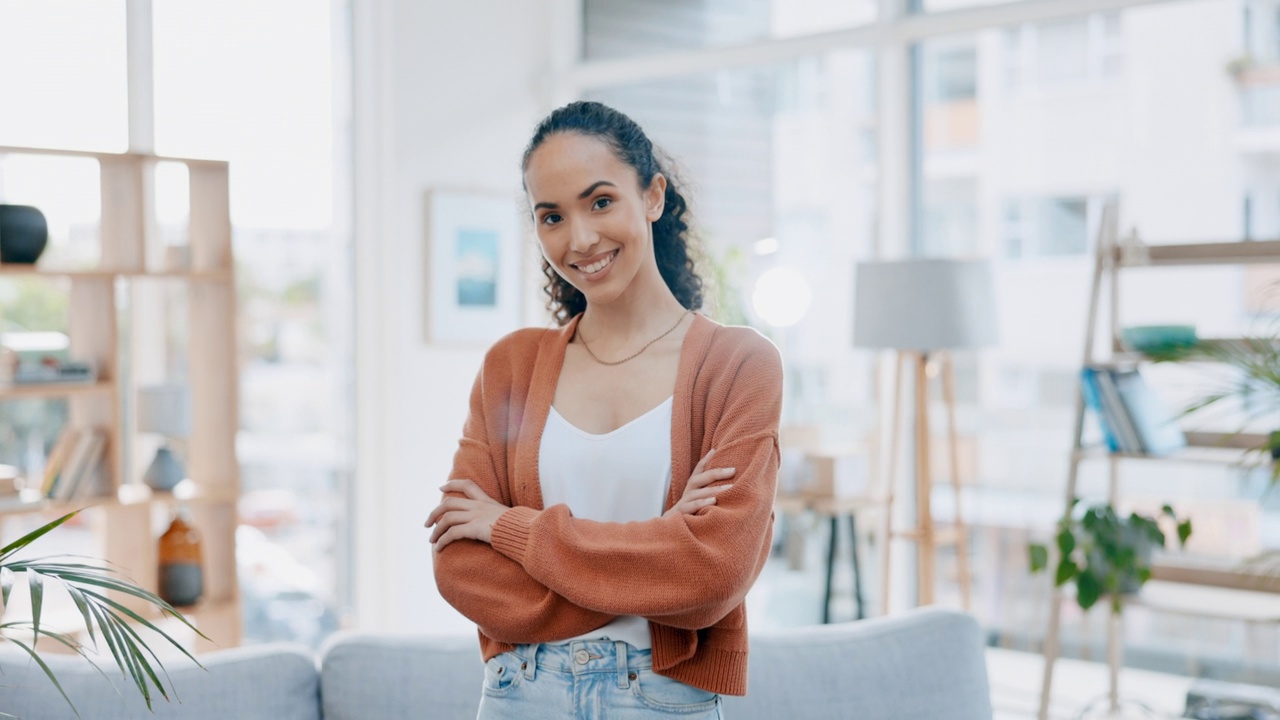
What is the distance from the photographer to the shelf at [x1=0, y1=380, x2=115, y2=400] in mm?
3043

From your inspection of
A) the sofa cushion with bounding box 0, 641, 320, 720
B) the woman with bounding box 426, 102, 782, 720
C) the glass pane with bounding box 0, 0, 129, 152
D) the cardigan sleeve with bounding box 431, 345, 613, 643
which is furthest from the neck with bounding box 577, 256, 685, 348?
the glass pane with bounding box 0, 0, 129, 152

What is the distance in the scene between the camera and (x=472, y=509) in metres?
1.52

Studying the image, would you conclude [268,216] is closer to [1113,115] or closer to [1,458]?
[1,458]

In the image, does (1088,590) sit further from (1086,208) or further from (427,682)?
(427,682)

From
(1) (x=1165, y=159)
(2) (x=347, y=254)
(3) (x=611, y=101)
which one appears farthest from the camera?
(3) (x=611, y=101)

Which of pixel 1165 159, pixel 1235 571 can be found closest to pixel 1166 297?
pixel 1165 159

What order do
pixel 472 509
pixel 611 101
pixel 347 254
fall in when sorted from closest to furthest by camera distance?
pixel 472 509
pixel 347 254
pixel 611 101

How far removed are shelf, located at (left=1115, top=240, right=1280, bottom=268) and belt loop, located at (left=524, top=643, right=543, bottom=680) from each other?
2.37 meters

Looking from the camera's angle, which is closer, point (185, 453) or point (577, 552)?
point (577, 552)

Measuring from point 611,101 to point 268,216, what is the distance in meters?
1.59

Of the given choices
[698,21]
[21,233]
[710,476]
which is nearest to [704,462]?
[710,476]

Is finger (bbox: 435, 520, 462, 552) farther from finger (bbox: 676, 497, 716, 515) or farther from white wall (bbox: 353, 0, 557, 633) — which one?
white wall (bbox: 353, 0, 557, 633)

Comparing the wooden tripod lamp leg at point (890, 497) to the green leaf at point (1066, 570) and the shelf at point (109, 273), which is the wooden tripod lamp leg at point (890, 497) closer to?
the green leaf at point (1066, 570)

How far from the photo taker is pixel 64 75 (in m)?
3.68
